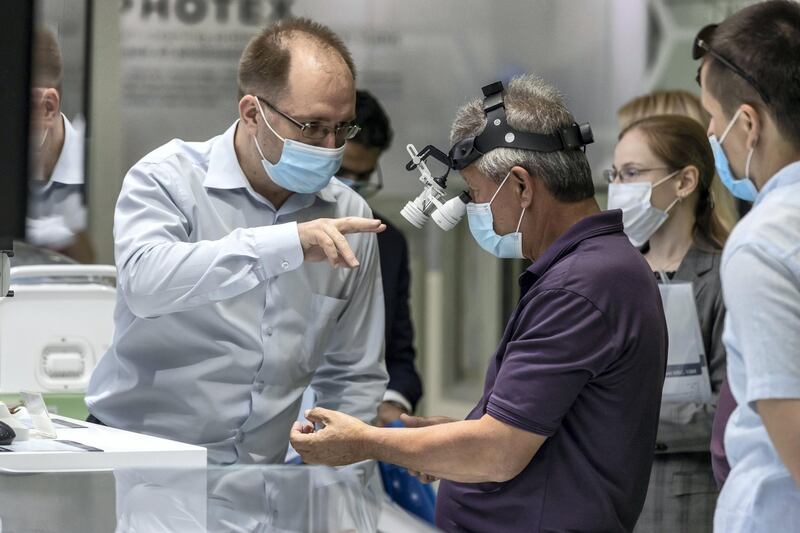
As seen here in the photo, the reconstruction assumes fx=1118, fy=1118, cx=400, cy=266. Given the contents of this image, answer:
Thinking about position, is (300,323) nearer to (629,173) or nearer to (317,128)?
(317,128)

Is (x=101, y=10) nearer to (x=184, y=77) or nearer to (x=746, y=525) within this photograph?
(x=184, y=77)

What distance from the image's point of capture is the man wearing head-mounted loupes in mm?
1758

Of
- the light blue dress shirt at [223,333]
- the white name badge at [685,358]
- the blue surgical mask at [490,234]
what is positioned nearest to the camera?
the blue surgical mask at [490,234]

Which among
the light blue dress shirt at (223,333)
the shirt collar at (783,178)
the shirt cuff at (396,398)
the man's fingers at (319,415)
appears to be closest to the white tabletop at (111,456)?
the man's fingers at (319,415)

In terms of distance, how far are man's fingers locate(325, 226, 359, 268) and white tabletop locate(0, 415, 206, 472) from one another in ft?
1.40

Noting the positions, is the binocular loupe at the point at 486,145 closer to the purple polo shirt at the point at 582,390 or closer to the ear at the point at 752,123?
the purple polo shirt at the point at 582,390

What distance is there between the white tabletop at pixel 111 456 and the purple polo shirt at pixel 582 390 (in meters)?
0.51

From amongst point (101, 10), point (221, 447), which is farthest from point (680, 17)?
point (221, 447)

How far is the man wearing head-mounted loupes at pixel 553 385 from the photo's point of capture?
5.77ft

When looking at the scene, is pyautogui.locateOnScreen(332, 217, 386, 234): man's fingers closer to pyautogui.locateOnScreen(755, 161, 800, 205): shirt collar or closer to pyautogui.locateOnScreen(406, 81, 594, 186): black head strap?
pyautogui.locateOnScreen(406, 81, 594, 186): black head strap

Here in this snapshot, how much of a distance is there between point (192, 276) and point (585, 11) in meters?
2.70

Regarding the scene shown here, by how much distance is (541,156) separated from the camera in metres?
1.94

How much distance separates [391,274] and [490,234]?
1344 mm

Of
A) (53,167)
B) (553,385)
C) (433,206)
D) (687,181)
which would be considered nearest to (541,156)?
(433,206)
